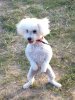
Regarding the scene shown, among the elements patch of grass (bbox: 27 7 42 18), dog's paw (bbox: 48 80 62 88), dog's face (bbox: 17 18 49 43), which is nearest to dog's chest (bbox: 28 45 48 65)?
dog's face (bbox: 17 18 49 43)

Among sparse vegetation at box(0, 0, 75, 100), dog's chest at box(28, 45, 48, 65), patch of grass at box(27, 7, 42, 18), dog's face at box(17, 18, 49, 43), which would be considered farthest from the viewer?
patch of grass at box(27, 7, 42, 18)

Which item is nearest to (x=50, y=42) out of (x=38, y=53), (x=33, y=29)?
(x=38, y=53)

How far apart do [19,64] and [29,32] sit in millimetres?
1144

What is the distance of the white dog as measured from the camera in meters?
3.68

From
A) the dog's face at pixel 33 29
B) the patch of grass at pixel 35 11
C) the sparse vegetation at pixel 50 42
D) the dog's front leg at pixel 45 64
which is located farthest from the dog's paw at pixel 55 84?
the patch of grass at pixel 35 11

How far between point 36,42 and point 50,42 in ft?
4.65

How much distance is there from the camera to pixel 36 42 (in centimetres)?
383

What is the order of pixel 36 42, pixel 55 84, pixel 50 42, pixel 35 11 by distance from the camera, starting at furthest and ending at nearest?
pixel 35 11 → pixel 50 42 → pixel 55 84 → pixel 36 42

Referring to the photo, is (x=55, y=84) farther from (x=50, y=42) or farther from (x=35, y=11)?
(x=35, y=11)

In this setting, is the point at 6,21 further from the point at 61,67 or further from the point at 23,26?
the point at 23,26

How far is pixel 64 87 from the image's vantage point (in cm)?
423

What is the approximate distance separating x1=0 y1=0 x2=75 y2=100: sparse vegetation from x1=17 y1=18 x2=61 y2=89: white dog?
0.29 m

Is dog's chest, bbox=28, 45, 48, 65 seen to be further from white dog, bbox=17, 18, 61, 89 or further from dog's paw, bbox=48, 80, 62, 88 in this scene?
dog's paw, bbox=48, 80, 62, 88

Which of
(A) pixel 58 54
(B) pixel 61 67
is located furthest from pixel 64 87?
(A) pixel 58 54
